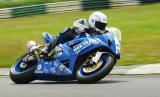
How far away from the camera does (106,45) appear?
11.4 m

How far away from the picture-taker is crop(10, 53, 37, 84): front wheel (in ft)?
40.3

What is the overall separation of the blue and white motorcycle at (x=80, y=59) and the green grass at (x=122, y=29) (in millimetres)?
4353

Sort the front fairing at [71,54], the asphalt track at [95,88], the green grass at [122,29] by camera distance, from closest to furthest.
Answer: the asphalt track at [95,88] < the front fairing at [71,54] < the green grass at [122,29]

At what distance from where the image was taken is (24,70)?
12.4m

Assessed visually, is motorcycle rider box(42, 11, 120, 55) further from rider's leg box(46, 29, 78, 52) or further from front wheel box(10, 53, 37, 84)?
front wheel box(10, 53, 37, 84)

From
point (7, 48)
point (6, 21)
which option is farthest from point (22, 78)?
point (6, 21)

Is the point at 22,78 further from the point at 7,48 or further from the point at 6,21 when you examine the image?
the point at 6,21

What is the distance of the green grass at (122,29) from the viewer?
17.5 m

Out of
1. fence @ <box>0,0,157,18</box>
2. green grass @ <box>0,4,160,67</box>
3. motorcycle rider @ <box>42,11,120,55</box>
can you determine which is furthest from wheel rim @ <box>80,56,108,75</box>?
fence @ <box>0,0,157,18</box>

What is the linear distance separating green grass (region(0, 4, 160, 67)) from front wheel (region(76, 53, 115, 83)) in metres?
4.65

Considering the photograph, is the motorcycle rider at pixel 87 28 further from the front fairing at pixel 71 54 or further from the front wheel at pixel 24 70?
the front wheel at pixel 24 70

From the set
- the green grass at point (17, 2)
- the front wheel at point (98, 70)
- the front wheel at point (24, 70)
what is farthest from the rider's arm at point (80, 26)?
the green grass at point (17, 2)

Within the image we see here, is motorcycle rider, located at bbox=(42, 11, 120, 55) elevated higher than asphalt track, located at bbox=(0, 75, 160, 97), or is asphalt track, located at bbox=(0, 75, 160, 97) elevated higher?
motorcycle rider, located at bbox=(42, 11, 120, 55)

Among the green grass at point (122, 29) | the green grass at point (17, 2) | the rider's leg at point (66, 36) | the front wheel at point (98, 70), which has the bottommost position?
the green grass at point (17, 2)
